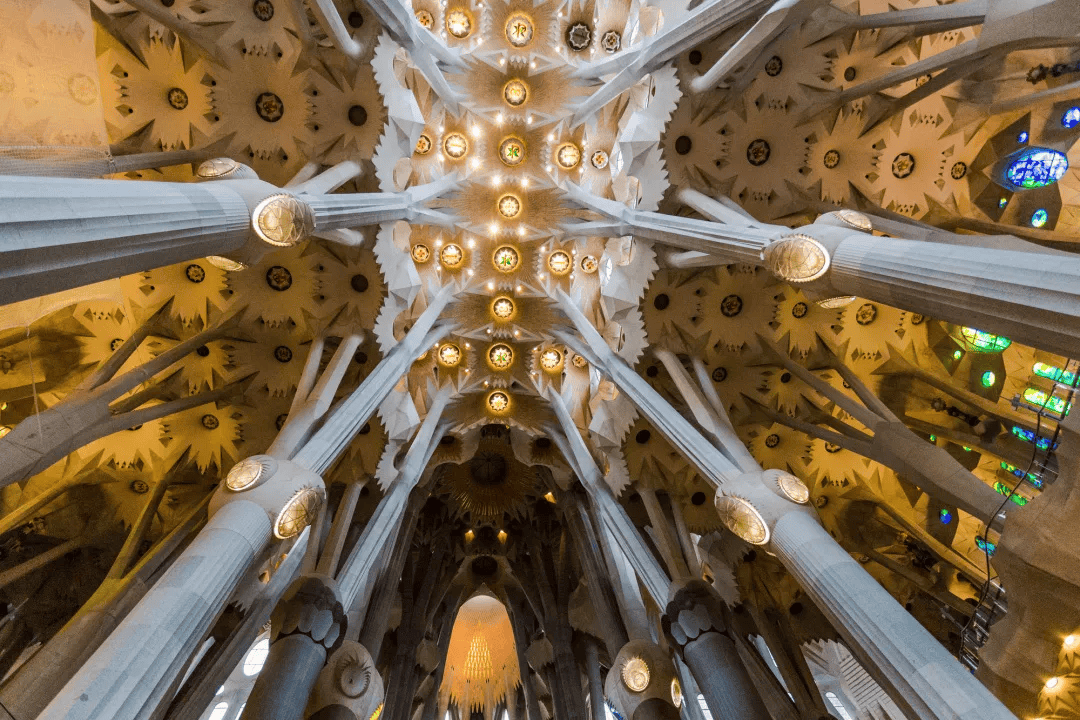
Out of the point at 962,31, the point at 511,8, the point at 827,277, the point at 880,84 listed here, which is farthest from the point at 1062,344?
the point at 511,8

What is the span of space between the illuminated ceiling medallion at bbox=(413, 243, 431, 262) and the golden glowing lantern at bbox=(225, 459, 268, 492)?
8.89m

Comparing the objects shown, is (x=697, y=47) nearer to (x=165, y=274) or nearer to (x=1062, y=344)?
(x=1062, y=344)

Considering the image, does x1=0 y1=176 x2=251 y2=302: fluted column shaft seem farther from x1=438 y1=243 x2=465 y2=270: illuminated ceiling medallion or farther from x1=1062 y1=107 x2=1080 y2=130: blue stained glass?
x1=1062 y1=107 x2=1080 y2=130: blue stained glass

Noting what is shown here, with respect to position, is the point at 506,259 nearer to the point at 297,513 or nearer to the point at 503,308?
the point at 503,308

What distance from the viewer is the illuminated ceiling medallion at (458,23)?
15.6 m

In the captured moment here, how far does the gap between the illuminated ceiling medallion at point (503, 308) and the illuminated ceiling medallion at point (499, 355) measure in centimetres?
82

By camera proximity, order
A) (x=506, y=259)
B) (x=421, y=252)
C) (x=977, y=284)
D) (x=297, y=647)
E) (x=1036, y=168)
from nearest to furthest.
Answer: (x=977, y=284)
(x=297, y=647)
(x=1036, y=168)
(x=421, y=252)
(x=506, y=259)

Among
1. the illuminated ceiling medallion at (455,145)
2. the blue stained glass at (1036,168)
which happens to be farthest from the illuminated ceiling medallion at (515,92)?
the blue stained glass at (1036,168)

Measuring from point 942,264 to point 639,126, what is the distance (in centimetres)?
742

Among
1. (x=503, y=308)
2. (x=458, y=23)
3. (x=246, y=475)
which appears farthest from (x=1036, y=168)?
(x=246, y=475)

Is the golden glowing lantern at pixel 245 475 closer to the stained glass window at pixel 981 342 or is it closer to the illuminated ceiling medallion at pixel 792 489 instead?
the illuminated ceiling medallion at pixel 792 489

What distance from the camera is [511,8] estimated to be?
51.8 feet

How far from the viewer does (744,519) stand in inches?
326

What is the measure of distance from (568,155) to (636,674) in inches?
482
